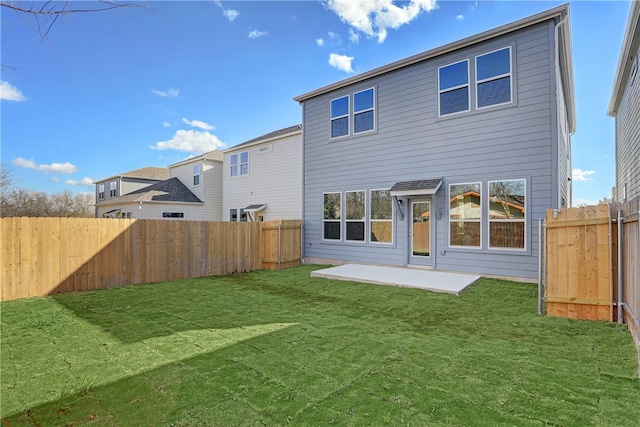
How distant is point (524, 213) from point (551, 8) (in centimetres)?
455

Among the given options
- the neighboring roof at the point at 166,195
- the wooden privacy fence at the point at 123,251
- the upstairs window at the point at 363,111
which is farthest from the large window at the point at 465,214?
the neighboring roof at the point at 166,195

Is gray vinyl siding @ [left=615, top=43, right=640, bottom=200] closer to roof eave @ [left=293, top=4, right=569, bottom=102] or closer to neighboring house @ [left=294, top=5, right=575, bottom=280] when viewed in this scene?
neighboring house @ [left=294, top=5, right=575, bottom=280]

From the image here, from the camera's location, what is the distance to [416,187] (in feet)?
28.4

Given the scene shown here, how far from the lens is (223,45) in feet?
34.8

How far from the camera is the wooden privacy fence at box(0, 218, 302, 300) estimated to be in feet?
20.9

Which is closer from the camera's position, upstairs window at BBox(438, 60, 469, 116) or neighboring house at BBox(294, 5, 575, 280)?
neighboring house at BBox(294, 5, 575, 280)

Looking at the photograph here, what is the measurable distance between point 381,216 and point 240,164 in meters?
10.2

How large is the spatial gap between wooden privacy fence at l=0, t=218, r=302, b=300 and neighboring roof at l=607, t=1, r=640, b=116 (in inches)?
394

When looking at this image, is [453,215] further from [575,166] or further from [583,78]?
[575,166]

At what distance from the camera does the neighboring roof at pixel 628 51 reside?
21.5ft

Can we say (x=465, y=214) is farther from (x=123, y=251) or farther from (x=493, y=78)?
(x=123, y=251)

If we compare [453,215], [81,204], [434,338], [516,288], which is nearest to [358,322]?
[434,338]

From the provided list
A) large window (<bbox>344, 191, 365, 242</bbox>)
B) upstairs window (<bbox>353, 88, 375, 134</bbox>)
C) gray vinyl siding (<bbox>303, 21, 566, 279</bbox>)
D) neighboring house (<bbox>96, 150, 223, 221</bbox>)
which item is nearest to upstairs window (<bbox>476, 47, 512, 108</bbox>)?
gray vinyl siding (<bbox>303, 21, 566, 279</bbox>)

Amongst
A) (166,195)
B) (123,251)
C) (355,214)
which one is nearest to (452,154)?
(355,214)
